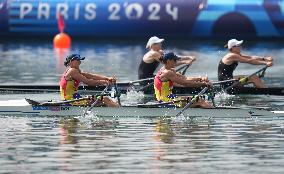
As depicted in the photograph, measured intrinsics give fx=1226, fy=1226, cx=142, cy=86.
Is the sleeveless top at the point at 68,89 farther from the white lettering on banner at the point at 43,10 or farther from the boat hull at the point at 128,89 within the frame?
the white lettering on banner at the point at 43,10

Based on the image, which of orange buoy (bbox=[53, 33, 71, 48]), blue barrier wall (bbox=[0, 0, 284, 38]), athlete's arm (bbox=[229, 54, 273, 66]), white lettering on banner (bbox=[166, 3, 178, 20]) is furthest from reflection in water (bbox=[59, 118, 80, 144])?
white lettering on banner (bbox=[166, 3, 178, 20])

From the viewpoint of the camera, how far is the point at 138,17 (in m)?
77.3

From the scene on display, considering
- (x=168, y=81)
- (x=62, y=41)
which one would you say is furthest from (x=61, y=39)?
(x=168, y=81)

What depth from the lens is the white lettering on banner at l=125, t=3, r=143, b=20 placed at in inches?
3049

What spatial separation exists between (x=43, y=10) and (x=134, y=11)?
18.9 ft

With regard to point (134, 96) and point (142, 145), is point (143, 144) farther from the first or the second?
point (134, 96)

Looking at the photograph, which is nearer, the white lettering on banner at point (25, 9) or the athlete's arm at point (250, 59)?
the athlete's arm at point (250, 59)

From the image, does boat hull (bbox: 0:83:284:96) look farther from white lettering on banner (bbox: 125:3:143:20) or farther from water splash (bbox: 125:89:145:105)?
white lettering on banner (bbox: 125:3:143:20)

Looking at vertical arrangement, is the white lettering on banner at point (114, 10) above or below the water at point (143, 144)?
above

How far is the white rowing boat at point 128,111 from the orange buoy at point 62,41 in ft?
136

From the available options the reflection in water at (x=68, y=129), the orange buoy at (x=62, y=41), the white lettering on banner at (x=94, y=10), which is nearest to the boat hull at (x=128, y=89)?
the reflection in water at (x=68, y=129)

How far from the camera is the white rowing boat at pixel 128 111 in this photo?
31438mm

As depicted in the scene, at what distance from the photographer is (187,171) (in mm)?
22547

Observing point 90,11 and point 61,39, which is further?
point 90,11
